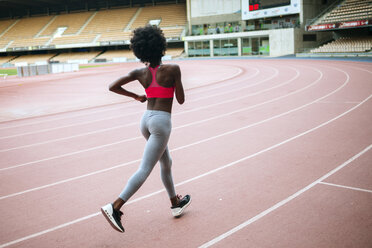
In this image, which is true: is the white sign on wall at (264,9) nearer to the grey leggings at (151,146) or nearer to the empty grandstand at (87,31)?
the empty grandstand at (87,31)

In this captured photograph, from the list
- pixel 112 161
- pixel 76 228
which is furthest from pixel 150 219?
pixel 112 161

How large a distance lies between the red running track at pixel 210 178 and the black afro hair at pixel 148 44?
1.83 metres

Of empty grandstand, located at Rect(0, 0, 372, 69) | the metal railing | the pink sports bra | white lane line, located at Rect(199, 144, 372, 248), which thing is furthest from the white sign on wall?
the pink sports bra

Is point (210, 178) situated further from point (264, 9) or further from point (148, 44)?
point (264, 9)

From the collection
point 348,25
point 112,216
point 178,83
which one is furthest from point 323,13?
point 112,216

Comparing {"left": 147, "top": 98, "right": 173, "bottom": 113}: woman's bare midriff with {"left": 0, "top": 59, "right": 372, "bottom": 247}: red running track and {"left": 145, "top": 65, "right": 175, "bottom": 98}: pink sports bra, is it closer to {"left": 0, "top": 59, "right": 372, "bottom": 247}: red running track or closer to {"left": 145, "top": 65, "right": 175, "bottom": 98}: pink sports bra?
{"left": 145, "top": 65, "right": 175, "bottom": 98}: pink sports bra

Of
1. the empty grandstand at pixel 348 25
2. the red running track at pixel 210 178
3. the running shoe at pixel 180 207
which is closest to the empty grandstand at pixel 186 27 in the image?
the empty grandstand at pixel 348 25

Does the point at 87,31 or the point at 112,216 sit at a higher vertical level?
the point at 87,31

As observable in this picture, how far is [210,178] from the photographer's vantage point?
493 centimetres

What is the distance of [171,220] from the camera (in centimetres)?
373

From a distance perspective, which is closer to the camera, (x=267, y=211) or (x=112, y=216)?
(x=112, y=216)

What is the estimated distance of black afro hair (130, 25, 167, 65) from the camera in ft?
10.7

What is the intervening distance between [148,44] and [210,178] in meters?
2.45

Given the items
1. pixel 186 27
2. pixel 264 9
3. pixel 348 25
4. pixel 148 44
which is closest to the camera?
pixel 148 44
